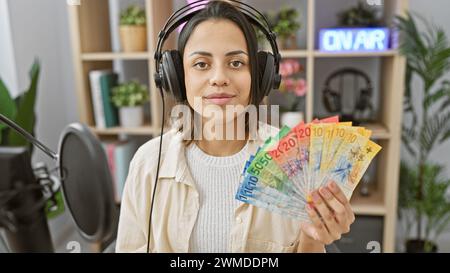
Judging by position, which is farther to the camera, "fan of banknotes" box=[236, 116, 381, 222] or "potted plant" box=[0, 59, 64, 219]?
"potted plant" box=[0, 59, 64, 219]

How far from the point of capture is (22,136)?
1.98 feet

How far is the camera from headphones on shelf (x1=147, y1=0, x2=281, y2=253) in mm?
538

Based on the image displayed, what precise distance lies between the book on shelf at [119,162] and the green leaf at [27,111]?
0.12 metres

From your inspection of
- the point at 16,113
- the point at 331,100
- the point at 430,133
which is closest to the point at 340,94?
the point at 331,100

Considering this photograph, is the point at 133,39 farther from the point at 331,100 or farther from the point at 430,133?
the point at 430,133

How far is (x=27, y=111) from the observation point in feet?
2.08

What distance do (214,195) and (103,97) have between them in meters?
0.36

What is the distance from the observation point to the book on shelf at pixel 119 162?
0.62 metres

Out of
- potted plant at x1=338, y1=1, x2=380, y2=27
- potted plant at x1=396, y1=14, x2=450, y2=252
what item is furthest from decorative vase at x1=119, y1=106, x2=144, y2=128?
potted plant at x1=396, y1=14, x2=450, y2=252

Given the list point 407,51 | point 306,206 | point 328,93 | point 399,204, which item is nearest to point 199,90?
point 306,206

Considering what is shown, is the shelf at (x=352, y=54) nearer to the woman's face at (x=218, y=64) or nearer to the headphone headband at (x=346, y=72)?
the headphone headband at (x=346, y=72)

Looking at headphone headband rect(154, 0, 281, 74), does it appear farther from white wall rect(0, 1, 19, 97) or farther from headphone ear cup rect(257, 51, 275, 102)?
white wall rect(0, 1, 19, 97)

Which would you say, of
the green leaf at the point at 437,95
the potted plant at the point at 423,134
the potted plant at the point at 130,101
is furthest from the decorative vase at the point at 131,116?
the green leaf at the point at 437,95

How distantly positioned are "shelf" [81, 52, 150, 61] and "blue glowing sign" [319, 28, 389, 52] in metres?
0.40
